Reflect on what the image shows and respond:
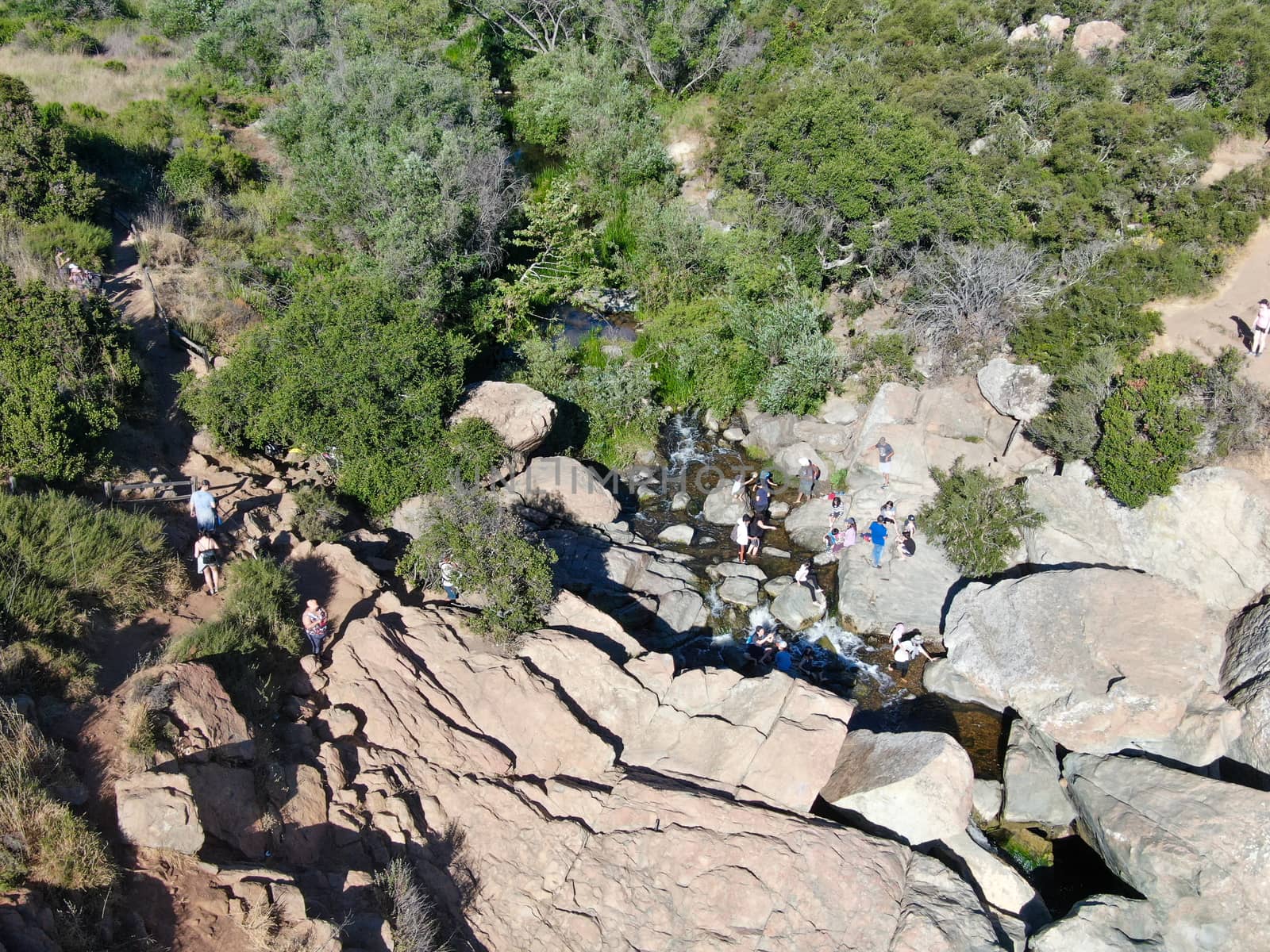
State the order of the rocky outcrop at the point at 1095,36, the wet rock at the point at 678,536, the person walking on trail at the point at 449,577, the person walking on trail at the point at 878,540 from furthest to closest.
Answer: the rocky outcrop at the point at 1095,36 → the wet rock at the point at 678,536 → the person walking on trail at the point at 878,540 → the person walking on trail at the point at 449,577

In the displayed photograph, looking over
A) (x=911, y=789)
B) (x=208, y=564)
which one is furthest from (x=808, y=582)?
(x=208, y=564)

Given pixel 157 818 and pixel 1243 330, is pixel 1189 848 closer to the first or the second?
pixel 1243 330

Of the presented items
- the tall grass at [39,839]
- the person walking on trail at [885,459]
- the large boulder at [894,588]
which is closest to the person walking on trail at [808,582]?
the large boulder at [894,588]

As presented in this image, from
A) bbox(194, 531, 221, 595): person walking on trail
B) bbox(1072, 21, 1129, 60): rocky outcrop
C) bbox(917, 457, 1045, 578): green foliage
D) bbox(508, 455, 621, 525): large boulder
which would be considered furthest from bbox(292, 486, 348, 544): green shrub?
bbox(1072, 21, 1129, 60): rocky outcrop

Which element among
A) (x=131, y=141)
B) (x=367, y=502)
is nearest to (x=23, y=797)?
(x=367, y=502)

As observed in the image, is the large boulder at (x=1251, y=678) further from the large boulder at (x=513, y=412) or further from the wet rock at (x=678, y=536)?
the large boulder at (x=513, y=412)
